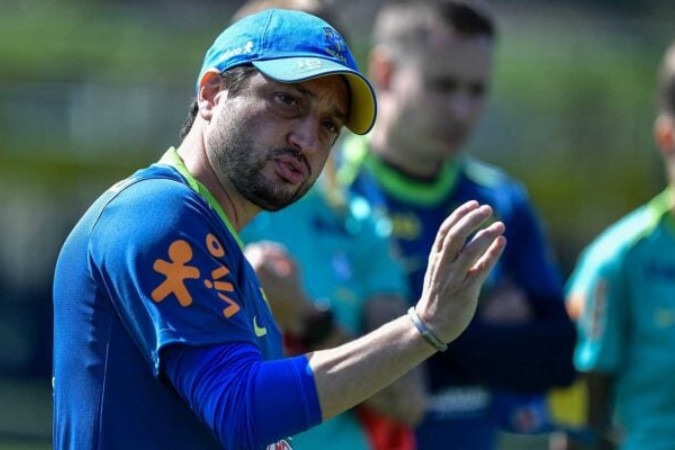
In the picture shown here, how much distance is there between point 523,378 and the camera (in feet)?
16.0

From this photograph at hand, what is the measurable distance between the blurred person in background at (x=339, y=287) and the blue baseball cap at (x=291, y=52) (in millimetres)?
1110

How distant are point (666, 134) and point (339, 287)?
5.42 feet

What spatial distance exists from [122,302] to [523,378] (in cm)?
232

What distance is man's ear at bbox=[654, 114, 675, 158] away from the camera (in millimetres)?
5418

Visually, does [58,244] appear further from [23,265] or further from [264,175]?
[264,175]

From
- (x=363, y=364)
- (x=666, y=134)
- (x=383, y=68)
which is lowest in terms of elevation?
(x=363, y=364)

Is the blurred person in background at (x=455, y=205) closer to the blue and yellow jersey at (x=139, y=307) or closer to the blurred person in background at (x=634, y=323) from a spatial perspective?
the blurred person in background at (x=634, y=323)

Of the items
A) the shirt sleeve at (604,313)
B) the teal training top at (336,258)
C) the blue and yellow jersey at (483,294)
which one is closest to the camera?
the teal training top at (336,258)

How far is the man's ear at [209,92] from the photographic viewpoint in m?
3.10

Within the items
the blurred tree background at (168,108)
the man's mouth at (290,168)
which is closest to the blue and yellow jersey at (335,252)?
the man's mouth at (290,168)

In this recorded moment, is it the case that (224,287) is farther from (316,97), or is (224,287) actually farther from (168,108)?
(168,108)

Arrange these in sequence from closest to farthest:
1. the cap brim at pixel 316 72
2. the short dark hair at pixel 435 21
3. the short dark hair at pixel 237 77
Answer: the cap brim at pixel 316 72
the short dark hair at pixel 237 77
the short dark hair at pixel 435 21

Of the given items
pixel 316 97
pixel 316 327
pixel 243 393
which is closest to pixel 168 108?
pixel 316 327

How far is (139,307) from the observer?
277 cm
